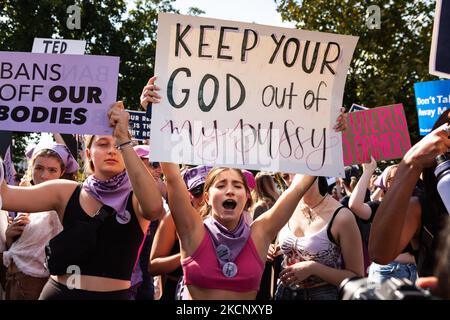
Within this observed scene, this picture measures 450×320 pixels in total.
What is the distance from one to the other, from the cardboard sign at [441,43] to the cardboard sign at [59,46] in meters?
5.34

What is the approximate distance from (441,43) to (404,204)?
3.87ft

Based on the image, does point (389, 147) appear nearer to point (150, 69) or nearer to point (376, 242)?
point (376, 242)

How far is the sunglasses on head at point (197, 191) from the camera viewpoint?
472cm

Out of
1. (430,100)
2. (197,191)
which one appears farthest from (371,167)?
(197,191)

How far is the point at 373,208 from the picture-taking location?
20.0 feet

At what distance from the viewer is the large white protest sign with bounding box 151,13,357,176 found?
3557 millimetres

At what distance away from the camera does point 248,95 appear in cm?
371

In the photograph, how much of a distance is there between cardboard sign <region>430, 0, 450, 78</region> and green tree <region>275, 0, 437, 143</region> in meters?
16.6

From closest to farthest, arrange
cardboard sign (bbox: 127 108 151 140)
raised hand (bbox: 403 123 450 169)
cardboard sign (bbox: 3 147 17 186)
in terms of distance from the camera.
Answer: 1. raised hand (bbox: 403 123 450 169)
2. cardboard sign (bbox: 3 147 17 186)
3. cardboard sign (bbox: 127 108 151 140)

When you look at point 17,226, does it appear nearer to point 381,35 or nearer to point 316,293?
point 316,293

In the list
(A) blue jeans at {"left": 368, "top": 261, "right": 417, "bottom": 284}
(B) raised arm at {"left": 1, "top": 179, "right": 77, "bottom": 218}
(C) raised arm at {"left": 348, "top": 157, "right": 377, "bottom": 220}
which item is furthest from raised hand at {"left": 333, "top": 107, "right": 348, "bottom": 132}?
(C) raised arm at {"left": 348, "top": 157, "right": 377, "bottom": 220}

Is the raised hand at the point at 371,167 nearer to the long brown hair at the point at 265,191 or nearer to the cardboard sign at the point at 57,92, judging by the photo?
the long brown hair at the point at 265,191
